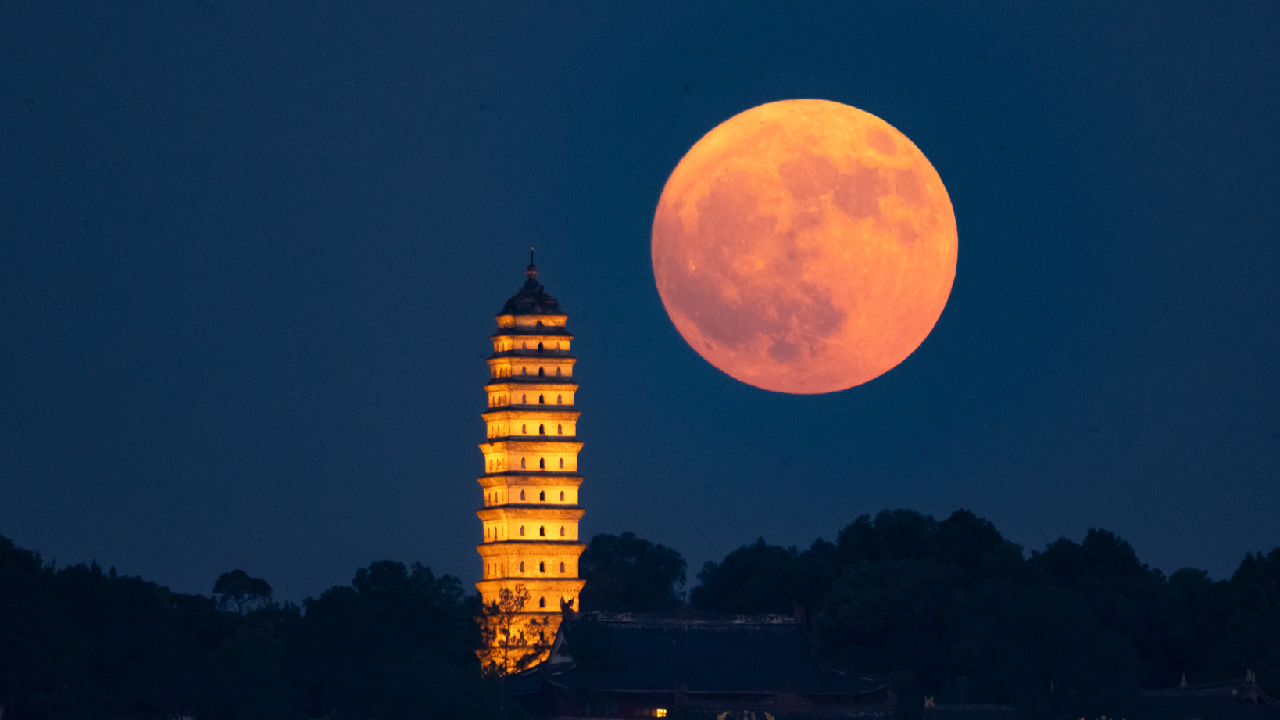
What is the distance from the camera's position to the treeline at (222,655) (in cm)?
7712

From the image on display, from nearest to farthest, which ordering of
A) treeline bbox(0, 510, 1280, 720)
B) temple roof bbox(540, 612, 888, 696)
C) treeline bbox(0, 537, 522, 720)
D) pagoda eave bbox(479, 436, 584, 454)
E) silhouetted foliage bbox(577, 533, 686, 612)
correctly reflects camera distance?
treeline bbox(0, 537, 522, 720)
treeline bbox(0, 510, 1280, 720)
temple roof bbox(540, 612, 888, 696)
pagoda eave bbox(479, 436, 584, 454)
silhouetted foliage bbox(577, 533, 686, 612)

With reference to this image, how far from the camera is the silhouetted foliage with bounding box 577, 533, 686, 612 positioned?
5531 inches

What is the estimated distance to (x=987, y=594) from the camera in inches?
3676

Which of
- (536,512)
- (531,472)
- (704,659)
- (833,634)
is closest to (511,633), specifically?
(536,512)

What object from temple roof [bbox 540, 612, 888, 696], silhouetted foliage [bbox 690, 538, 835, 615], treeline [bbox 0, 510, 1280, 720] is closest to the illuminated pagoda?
treeline [bbox 0, 510, 1280, 720]

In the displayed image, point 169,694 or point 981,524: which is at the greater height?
point 981,524

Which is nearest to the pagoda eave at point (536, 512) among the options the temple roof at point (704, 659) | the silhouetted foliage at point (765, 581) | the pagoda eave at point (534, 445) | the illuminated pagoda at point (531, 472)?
the illuminated pagoda at point (531, 472)

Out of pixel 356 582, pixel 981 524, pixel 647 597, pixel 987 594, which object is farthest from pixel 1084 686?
pixel 647 597

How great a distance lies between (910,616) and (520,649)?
21743 mm

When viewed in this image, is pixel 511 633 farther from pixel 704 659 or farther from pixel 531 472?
pixel 704 659

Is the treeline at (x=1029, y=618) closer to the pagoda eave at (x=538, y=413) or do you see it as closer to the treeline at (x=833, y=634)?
the treeline at (x=833, y=634)

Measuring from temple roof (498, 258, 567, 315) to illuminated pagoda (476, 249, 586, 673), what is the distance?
52 mm

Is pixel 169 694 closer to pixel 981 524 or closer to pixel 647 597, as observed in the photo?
pixel 981 524

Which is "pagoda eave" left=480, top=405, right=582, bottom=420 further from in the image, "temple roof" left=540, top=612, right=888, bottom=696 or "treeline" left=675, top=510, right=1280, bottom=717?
"temple roof" left=540, top=612, right=888, bottom=696
